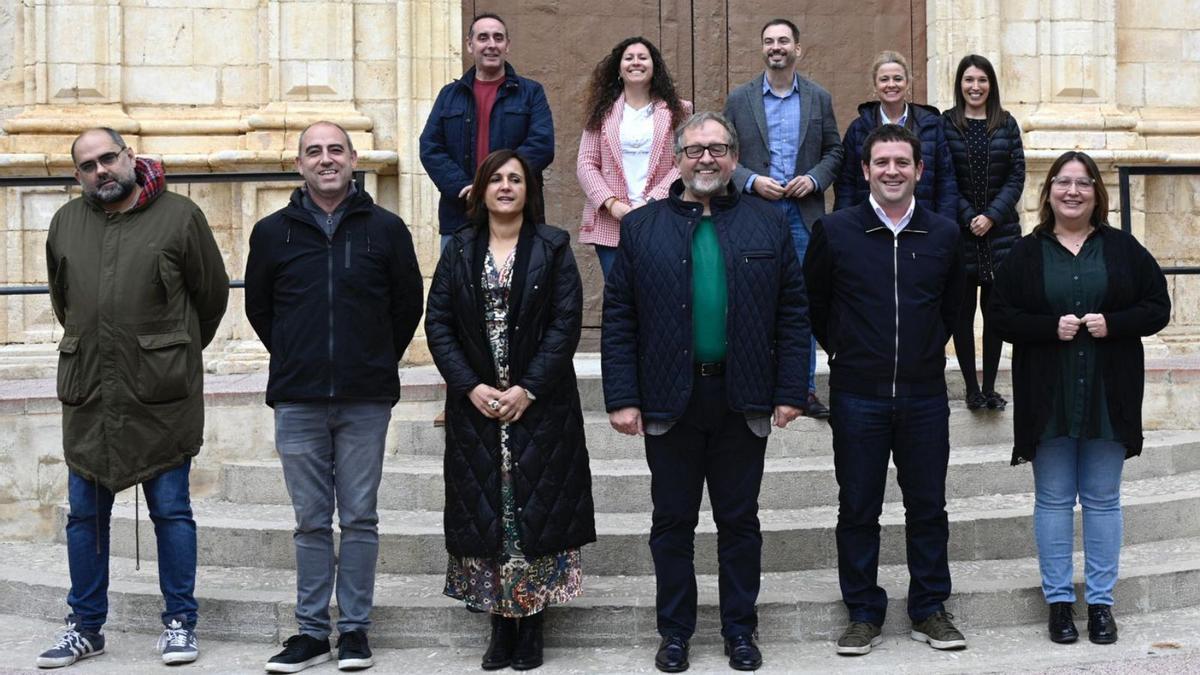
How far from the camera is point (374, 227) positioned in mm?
5730

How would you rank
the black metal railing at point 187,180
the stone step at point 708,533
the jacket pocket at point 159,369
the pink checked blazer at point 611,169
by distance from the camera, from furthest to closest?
the black metal railing at point 187,180
the pink checked blazer at point 611,169
the stone step at point 708,533
the jacket pocket at point 159,369

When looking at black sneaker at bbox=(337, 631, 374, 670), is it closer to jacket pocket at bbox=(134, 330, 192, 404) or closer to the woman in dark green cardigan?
jacket pocket at bbox=(134, 330, 192, 404)

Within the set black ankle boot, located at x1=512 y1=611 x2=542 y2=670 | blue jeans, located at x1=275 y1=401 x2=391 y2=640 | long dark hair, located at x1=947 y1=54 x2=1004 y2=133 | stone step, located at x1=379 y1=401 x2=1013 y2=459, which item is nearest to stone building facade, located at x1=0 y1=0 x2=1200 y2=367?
stone step, located at x1=379 y1=401 x2=1013 y2=459

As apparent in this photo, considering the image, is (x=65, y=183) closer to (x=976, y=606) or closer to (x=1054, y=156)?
(x=976, y=606)

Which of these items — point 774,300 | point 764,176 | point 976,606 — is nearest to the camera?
point 774,300

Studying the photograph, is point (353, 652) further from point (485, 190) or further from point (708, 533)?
point (485, 190)

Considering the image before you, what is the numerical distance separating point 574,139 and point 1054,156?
118 inches

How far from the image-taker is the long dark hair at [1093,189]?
584 centimetres

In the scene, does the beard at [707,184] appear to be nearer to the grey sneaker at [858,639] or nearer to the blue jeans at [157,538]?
the grey sneaker at [858,639]

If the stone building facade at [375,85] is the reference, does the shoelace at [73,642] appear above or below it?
below

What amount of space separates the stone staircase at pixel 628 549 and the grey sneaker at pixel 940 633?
166 mm

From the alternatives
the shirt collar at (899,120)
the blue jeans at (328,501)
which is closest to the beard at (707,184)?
the blue jeans at (328,501)

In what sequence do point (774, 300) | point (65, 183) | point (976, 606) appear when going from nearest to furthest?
point (774, 300) < point (976, 606) < point (65, 183)

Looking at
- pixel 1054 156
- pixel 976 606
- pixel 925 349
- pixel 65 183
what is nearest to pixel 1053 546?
pixel 976 606
